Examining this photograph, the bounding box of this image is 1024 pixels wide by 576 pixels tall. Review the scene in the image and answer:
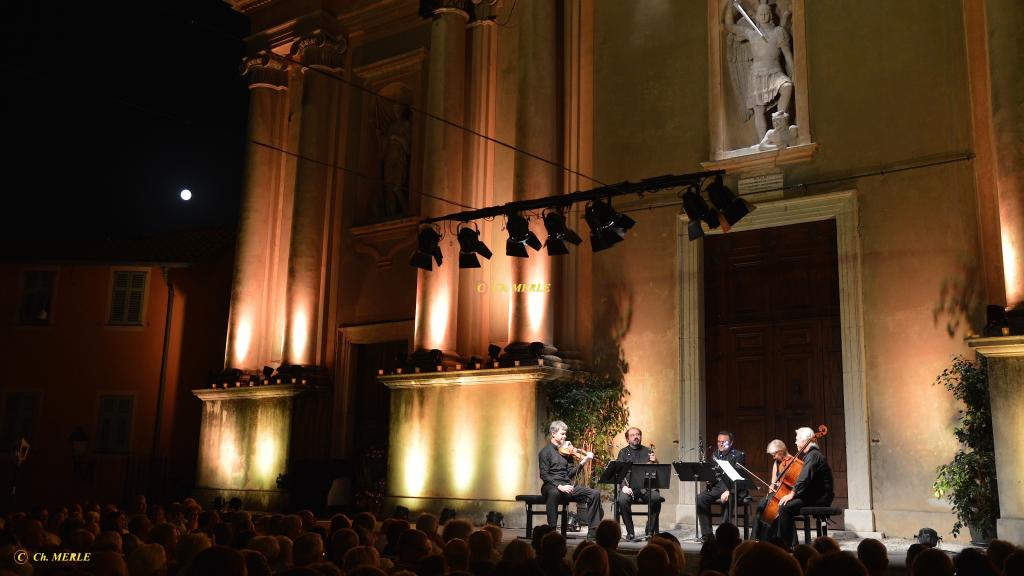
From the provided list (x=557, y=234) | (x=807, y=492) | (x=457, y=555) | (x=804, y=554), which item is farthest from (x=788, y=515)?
(x=457, y=555)

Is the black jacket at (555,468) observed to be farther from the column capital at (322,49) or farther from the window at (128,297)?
the window at (128,297)

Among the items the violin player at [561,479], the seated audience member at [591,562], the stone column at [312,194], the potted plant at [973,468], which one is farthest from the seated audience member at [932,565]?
the stone column at [312,194]

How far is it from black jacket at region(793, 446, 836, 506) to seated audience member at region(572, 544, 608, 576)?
6428 millimetres

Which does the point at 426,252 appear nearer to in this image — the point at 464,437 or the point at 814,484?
the point at 464,437

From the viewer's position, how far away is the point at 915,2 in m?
13.4

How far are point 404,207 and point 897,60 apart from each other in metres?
8.81

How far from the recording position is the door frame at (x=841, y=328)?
12805mm

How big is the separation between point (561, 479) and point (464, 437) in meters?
2.92

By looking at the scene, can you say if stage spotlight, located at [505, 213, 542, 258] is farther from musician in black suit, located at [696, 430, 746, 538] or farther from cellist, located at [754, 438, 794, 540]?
cellist, located at [754, 438, 794, 540]

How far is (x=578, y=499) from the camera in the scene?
1255 centimetres

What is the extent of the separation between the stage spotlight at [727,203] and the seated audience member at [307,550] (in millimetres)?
8231

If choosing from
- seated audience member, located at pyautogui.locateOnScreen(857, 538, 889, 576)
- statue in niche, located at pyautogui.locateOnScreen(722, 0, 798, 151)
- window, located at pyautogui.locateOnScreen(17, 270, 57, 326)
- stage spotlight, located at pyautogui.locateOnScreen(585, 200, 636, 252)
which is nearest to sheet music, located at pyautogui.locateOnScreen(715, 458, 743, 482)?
stage spotlight, located at pyautogui.locateOnScreen(585, 200, 636, 252)

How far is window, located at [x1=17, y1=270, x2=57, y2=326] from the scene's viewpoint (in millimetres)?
23797

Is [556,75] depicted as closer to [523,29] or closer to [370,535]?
[523,29]
